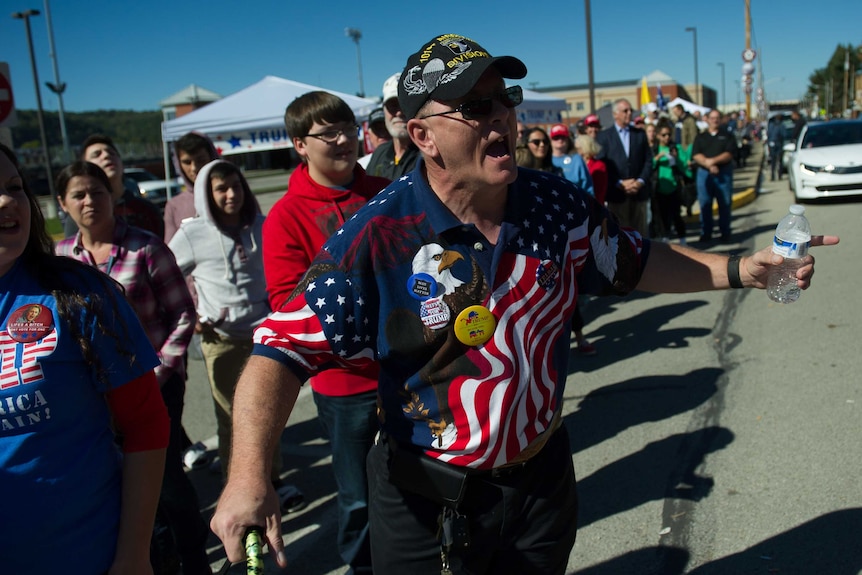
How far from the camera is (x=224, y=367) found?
13.6 feet

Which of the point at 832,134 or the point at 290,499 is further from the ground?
the point at 832,134

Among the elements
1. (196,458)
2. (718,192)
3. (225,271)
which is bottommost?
(196,458)

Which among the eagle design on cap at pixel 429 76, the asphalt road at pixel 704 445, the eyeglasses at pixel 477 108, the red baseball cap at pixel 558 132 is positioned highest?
the red baseball cap at pixel 558 132

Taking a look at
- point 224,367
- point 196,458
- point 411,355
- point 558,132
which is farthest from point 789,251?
point 558,132

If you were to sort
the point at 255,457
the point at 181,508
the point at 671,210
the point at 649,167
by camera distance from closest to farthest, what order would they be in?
the point at 255,457 → the point at 181,508 → the point at 649,167 → the point at 671,210

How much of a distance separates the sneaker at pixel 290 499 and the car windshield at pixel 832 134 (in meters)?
13.5

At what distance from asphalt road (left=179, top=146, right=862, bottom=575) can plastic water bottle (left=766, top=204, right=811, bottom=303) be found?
1447 mm

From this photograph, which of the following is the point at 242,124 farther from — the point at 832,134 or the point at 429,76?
the point at 832,134

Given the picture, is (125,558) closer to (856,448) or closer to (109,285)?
(109,285)

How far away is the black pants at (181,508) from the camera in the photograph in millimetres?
2969

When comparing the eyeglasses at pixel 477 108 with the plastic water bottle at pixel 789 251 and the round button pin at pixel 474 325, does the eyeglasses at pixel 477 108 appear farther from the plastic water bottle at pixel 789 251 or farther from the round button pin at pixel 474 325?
the plastic water bottle at pixel 789 251

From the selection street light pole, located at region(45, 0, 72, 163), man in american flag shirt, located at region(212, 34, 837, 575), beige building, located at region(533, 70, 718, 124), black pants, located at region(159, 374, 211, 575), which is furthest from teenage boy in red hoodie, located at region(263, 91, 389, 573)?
beige building, located at region(533, 70, 718, 124)

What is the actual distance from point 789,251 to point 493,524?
115 centimetres

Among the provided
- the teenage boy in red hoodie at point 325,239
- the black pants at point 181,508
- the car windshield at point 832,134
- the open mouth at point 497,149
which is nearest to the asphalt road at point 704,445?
the black pants at point 181,508
